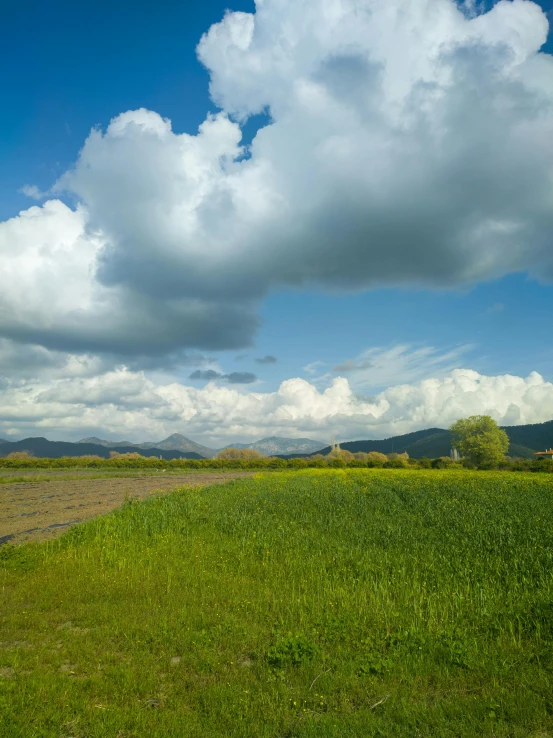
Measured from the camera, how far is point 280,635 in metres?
7.69

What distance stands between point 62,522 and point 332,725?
812 inches

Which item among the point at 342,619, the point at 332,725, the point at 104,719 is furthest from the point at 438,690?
the point at 104,719

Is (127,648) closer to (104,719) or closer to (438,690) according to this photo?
(104,719)

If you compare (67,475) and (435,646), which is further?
(67,475)

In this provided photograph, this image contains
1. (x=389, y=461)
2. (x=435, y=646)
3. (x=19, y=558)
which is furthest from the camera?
(x=389, y=461)

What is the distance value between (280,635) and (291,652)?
2.74 ft

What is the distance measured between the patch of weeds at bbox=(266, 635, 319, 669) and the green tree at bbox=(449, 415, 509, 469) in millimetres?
90105

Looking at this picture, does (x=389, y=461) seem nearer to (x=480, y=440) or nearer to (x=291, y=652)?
(x=480, y=440)

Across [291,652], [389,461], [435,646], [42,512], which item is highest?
[291,652]

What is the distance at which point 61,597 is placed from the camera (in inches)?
381

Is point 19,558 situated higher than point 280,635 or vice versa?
point 19,558

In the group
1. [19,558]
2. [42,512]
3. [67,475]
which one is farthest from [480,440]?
[19,558]

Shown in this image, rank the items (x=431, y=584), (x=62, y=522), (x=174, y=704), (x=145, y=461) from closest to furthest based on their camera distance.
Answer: (x=174, y=704) < (x=431, y=584) < (x=62, y=522) < (x=145, y=461)

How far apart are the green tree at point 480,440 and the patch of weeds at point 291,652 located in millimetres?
90105
